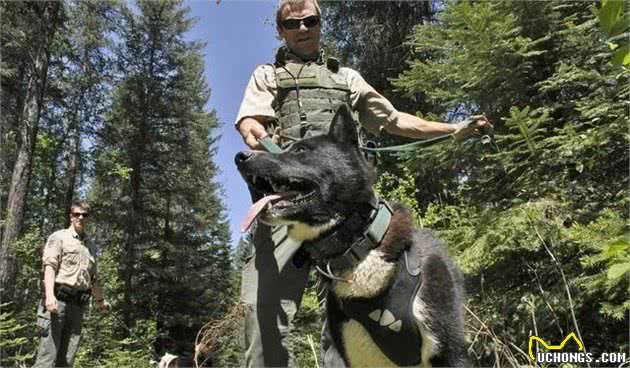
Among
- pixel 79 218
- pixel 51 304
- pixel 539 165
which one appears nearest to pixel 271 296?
pixel 539 165

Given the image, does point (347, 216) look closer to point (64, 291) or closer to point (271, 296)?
point (271, 296)

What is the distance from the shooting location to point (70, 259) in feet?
23.1

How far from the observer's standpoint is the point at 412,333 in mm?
2619

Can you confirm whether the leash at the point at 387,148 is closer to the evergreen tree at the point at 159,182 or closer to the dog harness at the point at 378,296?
the dog harness at the point at 378,296

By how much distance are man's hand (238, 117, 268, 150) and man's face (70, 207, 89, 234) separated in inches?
194

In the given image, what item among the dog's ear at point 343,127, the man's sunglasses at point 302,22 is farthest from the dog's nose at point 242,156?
the man's sunglasses at point 302,22

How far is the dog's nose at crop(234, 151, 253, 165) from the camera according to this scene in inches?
102

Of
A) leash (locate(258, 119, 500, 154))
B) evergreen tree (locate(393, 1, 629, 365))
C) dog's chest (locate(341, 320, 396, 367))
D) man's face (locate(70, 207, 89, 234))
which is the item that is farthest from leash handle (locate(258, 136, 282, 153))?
man's face (locate(70, 207, 89, 234))

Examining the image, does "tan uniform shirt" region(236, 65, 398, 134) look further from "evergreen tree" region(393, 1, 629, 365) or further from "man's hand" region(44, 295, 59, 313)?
"man's hand" region(44, 295, 59, 313)

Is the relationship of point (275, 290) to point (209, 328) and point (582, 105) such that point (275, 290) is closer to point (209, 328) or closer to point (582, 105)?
point (209, 328)

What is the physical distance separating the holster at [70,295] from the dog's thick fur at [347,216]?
5138 millimetres

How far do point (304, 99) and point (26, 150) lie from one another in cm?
1308

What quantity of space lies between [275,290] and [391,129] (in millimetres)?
1259

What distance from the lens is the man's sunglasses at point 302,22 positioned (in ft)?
10.9
